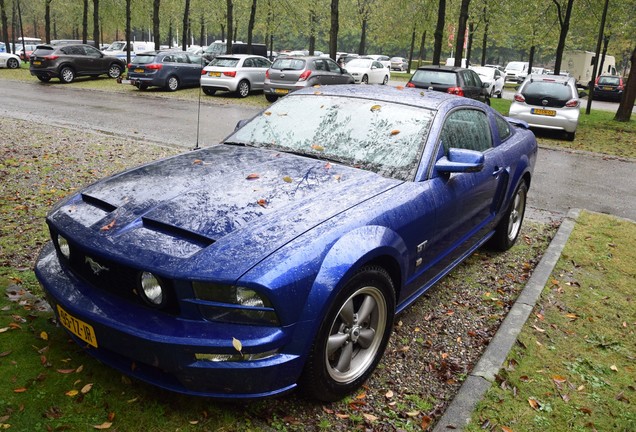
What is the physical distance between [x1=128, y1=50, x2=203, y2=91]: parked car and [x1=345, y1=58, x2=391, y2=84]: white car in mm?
9952

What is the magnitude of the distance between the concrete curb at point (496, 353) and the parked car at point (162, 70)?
18.9m

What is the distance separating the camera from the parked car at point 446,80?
Result: 49.2ft

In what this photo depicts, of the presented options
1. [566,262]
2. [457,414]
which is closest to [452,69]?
[566,262]

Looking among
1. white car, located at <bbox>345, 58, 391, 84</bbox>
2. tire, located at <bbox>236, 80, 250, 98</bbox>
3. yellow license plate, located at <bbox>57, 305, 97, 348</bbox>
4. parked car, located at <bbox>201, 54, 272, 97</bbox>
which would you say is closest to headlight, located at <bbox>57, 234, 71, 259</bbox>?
yellow license plate, located at <bbox>57, 305, 97, 348</bbox>

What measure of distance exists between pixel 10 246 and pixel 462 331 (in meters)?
4.08

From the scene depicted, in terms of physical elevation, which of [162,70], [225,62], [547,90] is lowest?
[162,70]

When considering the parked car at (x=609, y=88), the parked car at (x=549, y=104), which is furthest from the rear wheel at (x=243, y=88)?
the parked car at (x=609, y=88)

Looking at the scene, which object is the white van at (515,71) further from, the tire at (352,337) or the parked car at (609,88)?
the tire at (352,337)

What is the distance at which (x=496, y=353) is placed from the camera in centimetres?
375

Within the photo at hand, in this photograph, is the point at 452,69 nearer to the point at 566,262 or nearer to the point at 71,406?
the point at 566,262

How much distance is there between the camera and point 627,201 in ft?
27.8

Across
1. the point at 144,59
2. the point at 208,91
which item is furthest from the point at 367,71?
the point at 144,59

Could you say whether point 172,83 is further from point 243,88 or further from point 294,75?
point 294,75

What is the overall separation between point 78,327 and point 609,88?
3630 cm
